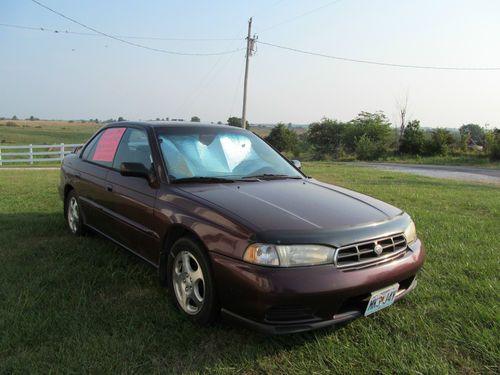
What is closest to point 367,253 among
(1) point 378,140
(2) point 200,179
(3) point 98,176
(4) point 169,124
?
(2) point 200,179

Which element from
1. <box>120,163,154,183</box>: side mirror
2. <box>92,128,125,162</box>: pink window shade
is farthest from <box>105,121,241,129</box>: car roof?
<box>120,163,154,183</box>: side mirror

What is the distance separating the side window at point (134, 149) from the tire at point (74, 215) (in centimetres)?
105

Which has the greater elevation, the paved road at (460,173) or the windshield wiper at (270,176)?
the windshield wiper at (270,176)

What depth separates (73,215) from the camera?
507cm

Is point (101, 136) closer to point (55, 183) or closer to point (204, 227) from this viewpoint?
point (204, 227)

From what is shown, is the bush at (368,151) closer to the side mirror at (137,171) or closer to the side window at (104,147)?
the side window at (104,147)

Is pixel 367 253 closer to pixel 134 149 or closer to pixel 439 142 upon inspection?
pixel 134 149

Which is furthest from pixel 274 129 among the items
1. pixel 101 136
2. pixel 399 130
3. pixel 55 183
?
pixel 101 136

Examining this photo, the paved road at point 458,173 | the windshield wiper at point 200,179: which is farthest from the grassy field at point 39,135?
the windshield wiper at point 200,179

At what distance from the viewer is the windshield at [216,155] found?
3.55m

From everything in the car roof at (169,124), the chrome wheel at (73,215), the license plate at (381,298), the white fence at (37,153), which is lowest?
the white fence at (37,153)

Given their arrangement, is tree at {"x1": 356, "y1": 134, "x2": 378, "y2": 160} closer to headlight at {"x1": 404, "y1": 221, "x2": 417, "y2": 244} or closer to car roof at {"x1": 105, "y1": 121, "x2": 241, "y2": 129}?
car roof at {"x1": 105, "y1": 121, "x2": 241, "y2": 129}

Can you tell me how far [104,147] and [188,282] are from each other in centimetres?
232

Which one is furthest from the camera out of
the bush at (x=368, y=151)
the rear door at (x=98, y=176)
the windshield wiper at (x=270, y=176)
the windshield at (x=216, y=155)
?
the bush at (x=368, y=151)
